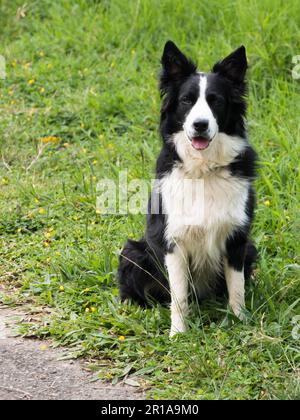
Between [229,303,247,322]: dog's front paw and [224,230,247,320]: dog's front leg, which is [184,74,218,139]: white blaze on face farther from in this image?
[229,303,247,322]: dog's front paw

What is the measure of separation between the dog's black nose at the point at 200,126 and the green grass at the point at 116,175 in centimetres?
94

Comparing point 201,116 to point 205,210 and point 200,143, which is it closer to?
point 200,143

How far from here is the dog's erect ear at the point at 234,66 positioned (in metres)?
4.01

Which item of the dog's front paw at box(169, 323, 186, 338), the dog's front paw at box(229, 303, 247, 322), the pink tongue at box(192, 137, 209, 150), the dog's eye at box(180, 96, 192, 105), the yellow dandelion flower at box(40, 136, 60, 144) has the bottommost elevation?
the dog's front paw at box(169, 323, 186, 338)

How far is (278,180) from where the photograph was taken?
5262mm

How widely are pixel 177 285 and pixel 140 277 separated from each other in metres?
0.36

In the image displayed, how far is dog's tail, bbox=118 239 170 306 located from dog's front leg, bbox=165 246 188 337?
0.85 feet

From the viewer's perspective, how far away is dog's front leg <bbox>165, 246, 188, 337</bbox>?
405 centimetres

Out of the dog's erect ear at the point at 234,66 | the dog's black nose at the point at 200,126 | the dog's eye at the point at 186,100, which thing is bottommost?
the dog's black nose at the point at 200,126

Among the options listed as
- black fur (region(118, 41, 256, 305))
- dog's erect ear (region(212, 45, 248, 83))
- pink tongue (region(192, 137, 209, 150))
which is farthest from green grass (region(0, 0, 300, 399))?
dog's erect ear (region(212, 45, 248, 83))

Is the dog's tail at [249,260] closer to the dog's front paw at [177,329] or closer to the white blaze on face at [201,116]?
the dog's front paw at [177,329]

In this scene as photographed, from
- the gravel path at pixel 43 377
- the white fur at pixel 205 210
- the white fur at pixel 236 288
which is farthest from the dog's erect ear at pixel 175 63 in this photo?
the gravel path at pixel 43 377

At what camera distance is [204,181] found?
4086mm

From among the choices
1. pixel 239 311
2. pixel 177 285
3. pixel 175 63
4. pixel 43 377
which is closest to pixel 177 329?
pixel 177 285
